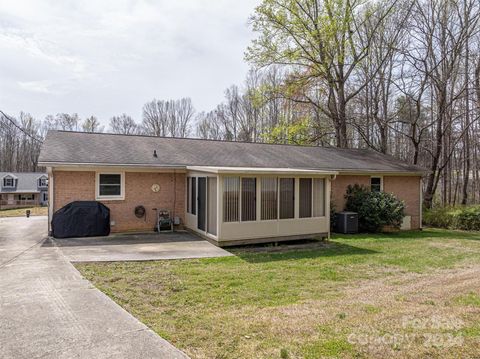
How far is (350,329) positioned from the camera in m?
4.43

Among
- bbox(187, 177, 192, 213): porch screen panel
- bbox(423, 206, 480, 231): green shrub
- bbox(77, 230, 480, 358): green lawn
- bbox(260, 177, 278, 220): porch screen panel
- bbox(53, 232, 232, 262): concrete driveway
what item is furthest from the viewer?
bbox(423, 206, 480, 231): green shrub

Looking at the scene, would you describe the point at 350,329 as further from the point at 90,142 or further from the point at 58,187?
the point at 90,142

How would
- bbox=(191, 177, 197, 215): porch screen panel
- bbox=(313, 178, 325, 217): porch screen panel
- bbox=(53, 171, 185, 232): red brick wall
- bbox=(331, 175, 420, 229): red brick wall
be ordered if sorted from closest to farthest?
bbox=(53, 171, 185, 232): red brick wall → bbox=(313, 178, 325, 217): porch screen panel → bbox=(191, 177, 197, 215): porch screen panel → bbox=(331, 175, 420, 229): red brick wall

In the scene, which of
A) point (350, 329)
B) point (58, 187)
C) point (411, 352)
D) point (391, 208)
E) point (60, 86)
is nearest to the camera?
point (411, 352)

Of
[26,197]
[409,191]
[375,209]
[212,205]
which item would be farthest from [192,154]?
[26,197]

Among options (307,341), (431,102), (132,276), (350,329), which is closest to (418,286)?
(350,329)

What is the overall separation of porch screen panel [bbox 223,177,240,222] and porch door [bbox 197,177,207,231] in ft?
4.03

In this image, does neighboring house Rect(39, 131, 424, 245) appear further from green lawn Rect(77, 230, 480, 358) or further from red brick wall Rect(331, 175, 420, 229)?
red brick wall Rect(331, 175, 420, 229)

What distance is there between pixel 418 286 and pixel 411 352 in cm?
340

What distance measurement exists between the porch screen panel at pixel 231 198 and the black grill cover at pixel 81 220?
13.9 ft

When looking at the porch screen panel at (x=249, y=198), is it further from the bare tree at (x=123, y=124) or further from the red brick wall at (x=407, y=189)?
the bare tree at (x=123, y=124)

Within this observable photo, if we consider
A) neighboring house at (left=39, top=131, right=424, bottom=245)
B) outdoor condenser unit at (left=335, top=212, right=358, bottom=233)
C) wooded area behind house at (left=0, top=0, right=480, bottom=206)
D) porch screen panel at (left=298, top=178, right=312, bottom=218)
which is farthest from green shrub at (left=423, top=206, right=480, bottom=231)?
porch screen panel at (left=298, top=178, right=312, bottom=218)

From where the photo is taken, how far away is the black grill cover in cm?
1127

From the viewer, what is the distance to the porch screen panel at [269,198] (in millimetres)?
10883
